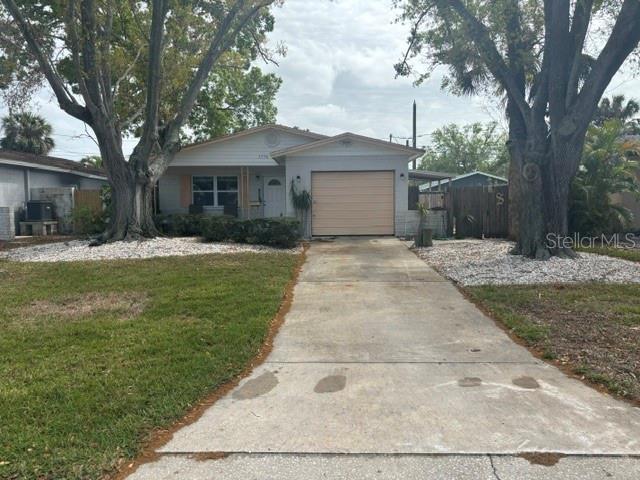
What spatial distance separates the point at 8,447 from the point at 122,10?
16921 mm

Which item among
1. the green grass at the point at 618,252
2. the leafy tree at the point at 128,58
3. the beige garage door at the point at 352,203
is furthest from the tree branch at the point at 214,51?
the green grass at the point at 618,252

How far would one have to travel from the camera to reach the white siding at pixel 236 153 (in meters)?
19.3

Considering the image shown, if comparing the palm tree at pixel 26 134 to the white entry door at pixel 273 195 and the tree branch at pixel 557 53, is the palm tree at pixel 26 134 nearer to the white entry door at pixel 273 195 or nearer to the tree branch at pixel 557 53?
the white entry door at pixel 273 195

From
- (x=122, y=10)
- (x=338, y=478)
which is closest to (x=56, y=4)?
(x=122, y=10)

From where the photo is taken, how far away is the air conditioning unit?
19.7m

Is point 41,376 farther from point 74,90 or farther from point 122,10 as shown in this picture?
point 74,90

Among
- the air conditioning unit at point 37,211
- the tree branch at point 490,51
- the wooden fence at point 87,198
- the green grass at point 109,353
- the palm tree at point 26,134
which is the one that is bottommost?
the green grass at point 109,353

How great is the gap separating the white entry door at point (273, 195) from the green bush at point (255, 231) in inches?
252

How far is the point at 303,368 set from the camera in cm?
488

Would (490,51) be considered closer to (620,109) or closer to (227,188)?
(227,188)

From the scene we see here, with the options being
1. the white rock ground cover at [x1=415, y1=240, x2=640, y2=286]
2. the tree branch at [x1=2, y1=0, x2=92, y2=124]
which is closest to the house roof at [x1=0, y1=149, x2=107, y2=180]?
the tree branch at [x1=2, y1=0, x2=92, y2=124]

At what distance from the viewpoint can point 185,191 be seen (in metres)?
21.1

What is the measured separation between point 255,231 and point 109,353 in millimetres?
8921

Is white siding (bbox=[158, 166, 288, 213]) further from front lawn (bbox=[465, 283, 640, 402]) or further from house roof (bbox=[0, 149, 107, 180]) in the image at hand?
front lawn (bbox=[465, 283, 640, 402])
